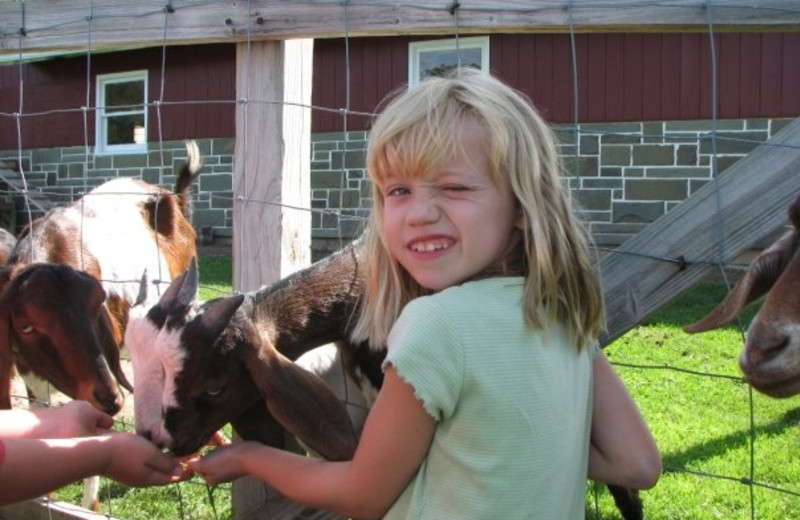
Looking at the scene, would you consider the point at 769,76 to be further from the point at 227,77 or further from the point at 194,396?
the point at 194,396

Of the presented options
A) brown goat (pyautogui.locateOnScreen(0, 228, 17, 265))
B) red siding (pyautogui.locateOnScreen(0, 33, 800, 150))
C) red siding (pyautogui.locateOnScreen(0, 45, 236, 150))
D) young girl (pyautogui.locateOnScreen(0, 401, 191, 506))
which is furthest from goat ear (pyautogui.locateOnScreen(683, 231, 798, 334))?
red siding (pyautogui.locateOnScreen(0, 45, 236, 150))

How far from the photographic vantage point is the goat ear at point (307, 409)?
2.59 m

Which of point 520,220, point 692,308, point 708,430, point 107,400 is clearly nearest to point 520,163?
point 520,220

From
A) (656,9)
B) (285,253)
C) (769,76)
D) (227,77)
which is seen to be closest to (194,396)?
(285,253)

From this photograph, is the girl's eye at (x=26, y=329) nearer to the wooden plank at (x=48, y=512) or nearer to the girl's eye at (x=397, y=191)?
the wooden plank at (x=48, y=512)

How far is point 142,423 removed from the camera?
2.65m

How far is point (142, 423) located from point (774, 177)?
1.86 metres

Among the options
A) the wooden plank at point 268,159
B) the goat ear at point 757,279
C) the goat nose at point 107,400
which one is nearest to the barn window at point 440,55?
the wooden plank at point 268,159

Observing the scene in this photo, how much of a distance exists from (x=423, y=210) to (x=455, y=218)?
69 millimetres

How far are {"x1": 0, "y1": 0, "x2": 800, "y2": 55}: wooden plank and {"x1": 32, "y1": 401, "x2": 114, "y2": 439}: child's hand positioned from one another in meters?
1.38

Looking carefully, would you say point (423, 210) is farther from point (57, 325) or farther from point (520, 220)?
point (57, 325)

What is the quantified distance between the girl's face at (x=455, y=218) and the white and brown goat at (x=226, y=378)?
2.63 ft

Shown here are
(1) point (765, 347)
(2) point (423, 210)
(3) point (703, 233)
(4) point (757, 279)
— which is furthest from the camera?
(3) point (703, 233)

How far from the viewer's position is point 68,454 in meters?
2.09
